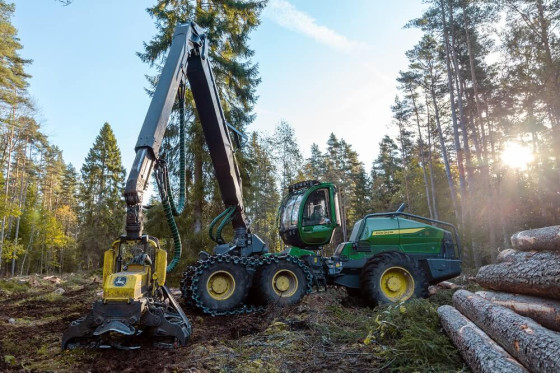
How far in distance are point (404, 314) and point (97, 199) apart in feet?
119

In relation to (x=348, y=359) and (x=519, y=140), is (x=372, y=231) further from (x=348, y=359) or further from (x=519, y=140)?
(x=519, y=140)

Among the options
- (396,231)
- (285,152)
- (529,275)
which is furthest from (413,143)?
(529,275)

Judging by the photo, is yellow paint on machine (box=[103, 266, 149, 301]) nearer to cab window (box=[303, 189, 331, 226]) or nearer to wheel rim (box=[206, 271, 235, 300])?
wheel rim (box=[206, 271, 235, 300])

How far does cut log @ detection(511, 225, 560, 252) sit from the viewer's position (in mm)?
4492

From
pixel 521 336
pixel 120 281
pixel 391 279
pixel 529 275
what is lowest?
pixel 521 336

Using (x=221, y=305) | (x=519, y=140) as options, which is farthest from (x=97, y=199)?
(x=519, y=140)

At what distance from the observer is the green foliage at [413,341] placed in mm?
3625

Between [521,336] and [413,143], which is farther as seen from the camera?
[413,143]

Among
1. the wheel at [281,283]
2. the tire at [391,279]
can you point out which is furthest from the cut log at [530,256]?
the wheel at [281,283]

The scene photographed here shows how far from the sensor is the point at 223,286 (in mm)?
7109

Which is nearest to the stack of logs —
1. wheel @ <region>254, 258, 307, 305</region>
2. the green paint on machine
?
the green paint on machine

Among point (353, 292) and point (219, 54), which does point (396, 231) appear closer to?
point (353, 292)

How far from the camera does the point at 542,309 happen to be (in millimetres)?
3990

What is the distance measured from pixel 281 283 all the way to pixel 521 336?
480 centimetres
